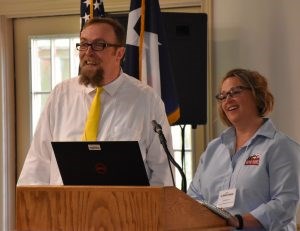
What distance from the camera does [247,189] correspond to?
2396 mm

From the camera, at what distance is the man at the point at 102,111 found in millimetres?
2273

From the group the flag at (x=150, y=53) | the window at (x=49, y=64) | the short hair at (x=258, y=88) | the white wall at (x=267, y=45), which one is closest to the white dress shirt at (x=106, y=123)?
the short hair at (x=258, y=88)

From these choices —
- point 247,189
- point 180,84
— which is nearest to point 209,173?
point 247,189

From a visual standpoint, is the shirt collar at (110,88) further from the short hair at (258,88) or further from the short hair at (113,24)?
the short hair at (258,88)

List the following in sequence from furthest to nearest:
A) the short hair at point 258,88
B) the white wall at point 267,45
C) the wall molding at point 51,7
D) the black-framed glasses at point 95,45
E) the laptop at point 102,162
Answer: the wall molding at point 51,7 → the white wall at point 267,45 → the short hair at point 258,88 → the black-framed glasses at point 95,45 → the laptop at point 102,162

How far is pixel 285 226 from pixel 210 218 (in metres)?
0.77

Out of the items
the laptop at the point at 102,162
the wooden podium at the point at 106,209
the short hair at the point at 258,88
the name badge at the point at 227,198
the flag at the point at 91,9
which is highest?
the flag at the point at 91,9

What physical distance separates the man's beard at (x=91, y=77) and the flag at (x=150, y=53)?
0.87m

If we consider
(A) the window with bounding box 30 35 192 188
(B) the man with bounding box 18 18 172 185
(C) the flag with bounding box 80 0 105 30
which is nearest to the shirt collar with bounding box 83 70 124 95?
(B) the man with bounding box 18 18 172 185

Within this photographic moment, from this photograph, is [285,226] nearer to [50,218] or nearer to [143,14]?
[50,218]

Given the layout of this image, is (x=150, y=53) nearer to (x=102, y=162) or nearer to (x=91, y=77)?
(x=91, y=77)

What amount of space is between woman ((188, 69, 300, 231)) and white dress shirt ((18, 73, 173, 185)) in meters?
0.34

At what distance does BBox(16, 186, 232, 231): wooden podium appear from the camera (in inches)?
61.3

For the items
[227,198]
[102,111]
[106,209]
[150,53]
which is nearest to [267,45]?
[150,53]
